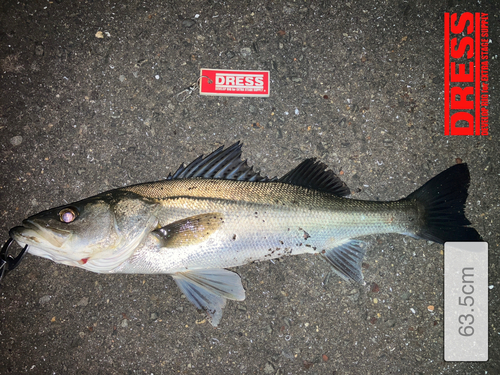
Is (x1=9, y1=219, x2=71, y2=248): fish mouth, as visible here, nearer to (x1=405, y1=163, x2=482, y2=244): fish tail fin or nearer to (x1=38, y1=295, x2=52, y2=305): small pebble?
(x1=38, y1=295, x2=52, y2=305): small pebble

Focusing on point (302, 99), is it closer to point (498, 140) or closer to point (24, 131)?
point (498, 140)

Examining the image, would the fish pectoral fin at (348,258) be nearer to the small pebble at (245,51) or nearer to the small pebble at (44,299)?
the small pebble at (245,51)

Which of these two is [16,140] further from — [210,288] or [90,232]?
[210,288]

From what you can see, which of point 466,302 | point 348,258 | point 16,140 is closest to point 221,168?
point 348,258

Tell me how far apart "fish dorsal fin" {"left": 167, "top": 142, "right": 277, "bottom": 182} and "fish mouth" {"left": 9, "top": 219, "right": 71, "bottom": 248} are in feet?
2.94

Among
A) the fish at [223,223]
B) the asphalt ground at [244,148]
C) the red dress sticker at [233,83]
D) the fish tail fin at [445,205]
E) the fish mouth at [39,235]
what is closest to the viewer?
the fish mouth at [39,235]

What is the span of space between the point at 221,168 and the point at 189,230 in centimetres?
59

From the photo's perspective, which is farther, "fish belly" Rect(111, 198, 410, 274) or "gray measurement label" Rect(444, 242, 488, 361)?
"gray measurement label" Rect(444, 242, 488, 361)

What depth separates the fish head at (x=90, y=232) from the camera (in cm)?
217

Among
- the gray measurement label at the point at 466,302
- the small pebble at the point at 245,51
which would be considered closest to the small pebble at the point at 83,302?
the small pebble at the point at 245,51

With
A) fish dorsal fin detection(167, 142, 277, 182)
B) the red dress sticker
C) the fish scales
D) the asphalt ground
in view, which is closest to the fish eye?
the fish scales

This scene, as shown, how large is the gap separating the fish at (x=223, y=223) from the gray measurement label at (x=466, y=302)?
50cm

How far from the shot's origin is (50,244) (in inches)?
85.6

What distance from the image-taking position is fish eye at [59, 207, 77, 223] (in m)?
2.23
